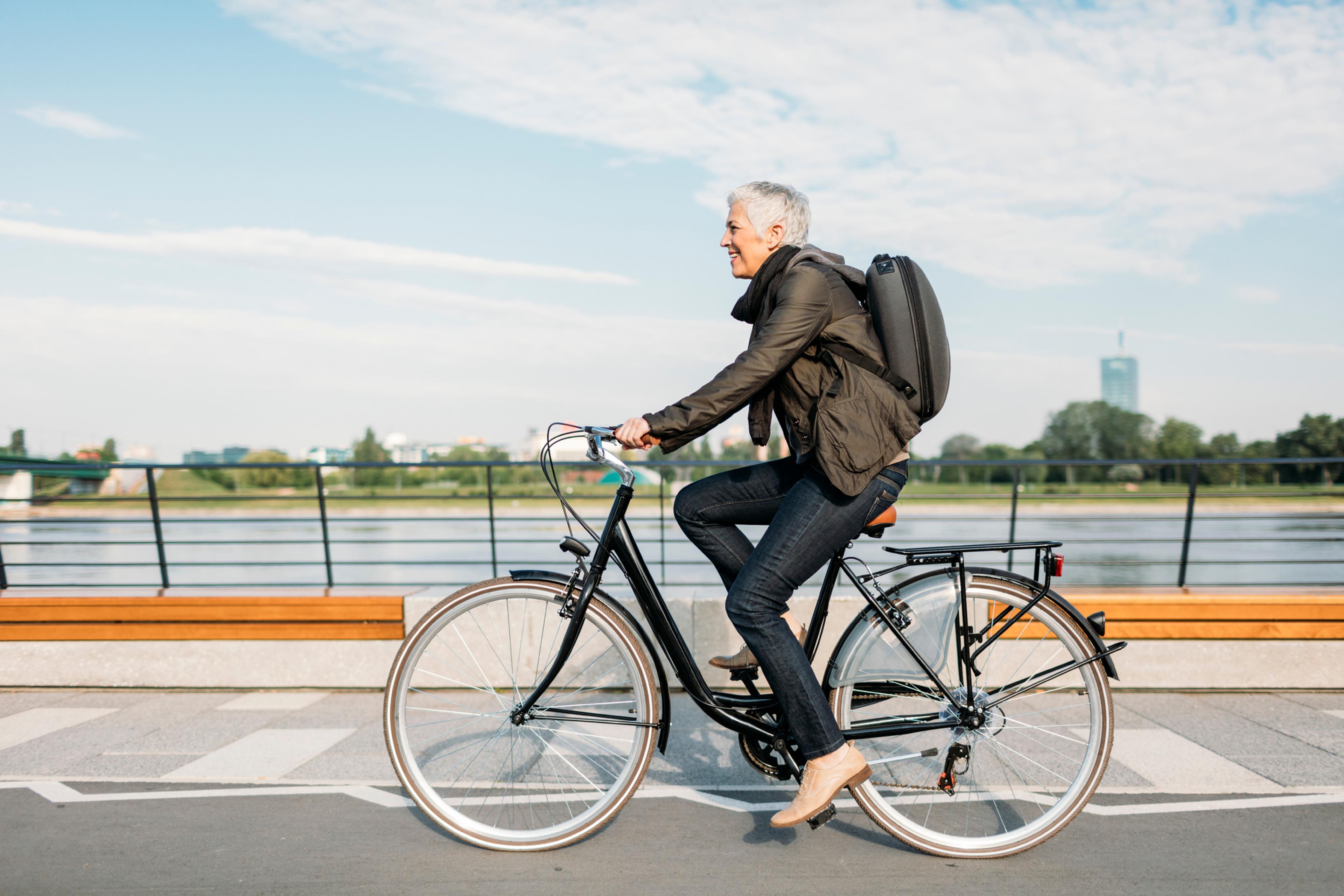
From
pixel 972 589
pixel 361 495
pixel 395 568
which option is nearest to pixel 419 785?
pixel 972 589

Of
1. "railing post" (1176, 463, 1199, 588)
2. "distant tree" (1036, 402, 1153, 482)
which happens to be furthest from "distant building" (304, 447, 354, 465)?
"distant tree" (1036, 402, 1153, 482)

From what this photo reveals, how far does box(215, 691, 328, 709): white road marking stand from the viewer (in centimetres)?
450

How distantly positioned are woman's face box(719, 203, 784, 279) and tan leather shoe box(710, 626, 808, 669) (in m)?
1.20

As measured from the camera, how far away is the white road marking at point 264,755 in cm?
352

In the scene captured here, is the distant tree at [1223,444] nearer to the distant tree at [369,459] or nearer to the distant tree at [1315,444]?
the distant tree at [1315,444]

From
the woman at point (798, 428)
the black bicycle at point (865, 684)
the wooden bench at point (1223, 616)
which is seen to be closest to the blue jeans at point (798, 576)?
the woman at point (798, 428)

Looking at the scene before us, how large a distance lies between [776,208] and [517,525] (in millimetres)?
25081

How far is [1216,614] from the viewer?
179 inches

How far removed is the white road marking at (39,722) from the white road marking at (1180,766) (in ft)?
15.4

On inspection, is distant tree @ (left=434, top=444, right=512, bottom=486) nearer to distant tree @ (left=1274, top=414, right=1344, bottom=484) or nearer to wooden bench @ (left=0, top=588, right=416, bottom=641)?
wooden bench @ (left=0, top=588, right=416, bottom=641)

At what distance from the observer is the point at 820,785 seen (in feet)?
8.59

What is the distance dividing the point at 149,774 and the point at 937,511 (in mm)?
33266

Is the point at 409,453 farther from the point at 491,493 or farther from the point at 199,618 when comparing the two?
the point at 199,618

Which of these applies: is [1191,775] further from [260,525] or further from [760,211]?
[260,525]
